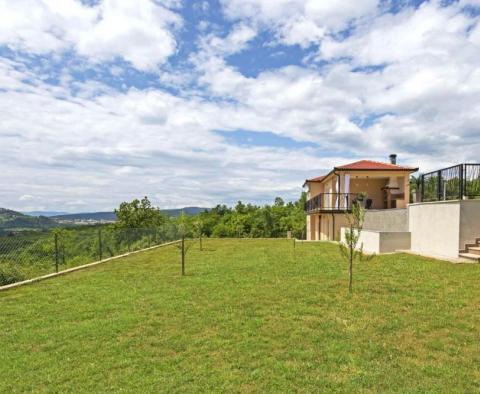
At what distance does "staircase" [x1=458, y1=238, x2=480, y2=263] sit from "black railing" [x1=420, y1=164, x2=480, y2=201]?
158cm

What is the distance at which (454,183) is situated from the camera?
12148 mm

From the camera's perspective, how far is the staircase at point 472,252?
10.1m

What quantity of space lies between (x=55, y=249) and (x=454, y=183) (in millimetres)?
13517

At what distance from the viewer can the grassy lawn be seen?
3936 millimetres

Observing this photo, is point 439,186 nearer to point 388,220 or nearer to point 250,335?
point 388,220

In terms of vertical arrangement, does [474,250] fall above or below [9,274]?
above

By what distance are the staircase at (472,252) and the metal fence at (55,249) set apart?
12.6 meters

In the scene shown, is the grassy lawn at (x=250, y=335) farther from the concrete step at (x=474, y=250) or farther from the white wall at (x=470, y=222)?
the white wall at (x=470, y=222)

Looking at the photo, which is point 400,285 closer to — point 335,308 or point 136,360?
point 335,308

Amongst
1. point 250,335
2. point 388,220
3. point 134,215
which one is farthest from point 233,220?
point 250,335

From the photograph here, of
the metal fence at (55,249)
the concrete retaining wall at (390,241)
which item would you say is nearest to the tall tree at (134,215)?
the metal fence at (55,249)

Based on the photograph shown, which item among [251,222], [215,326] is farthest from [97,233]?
[251,222]

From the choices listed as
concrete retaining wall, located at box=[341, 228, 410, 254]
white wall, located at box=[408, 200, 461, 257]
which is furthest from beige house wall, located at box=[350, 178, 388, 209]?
concrete retaining wall, located at box=[341, 228, 410, 254]

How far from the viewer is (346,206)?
22547 mm
